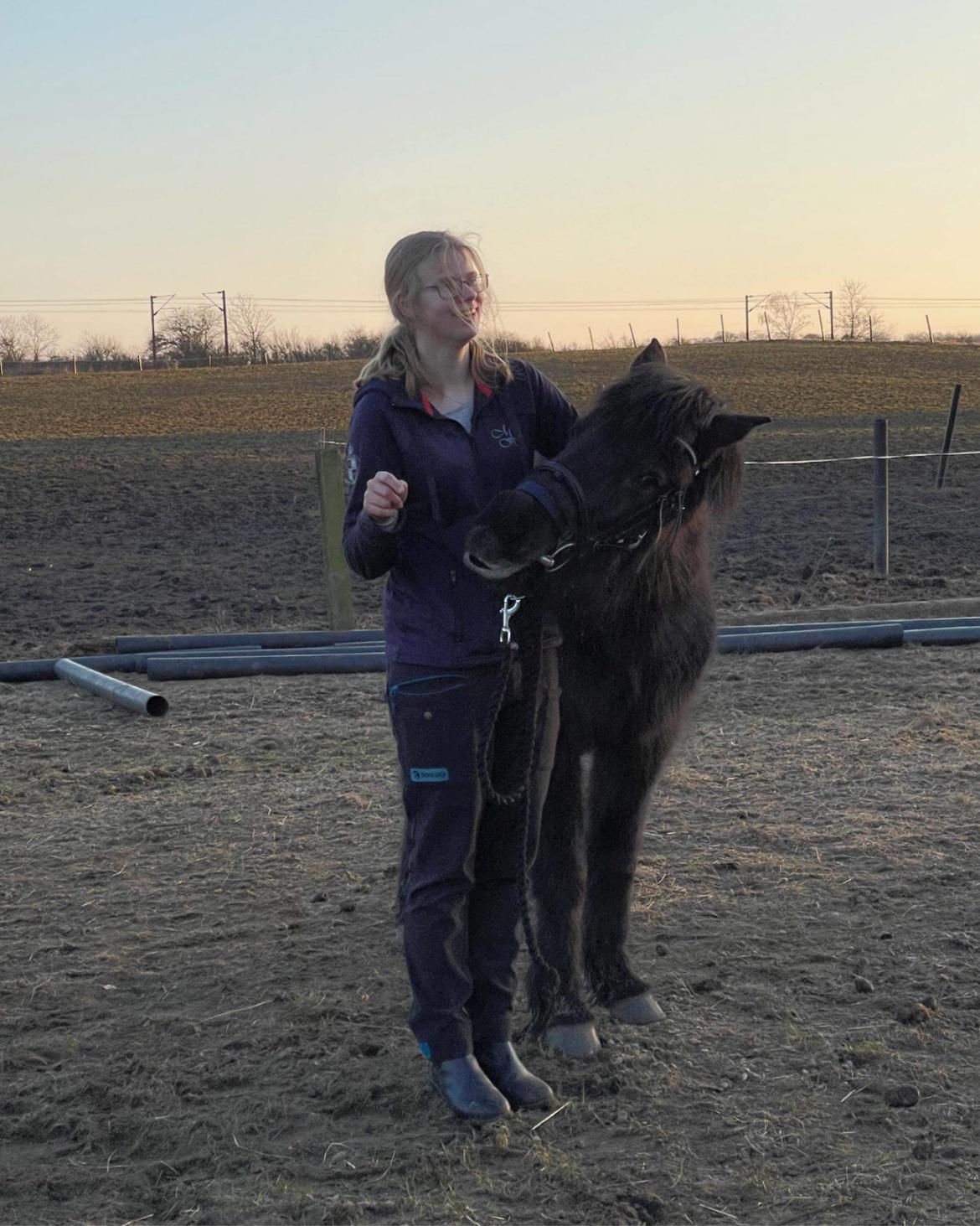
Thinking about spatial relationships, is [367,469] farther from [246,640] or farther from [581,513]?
[246,640]

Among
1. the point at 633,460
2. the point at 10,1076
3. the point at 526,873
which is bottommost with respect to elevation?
the point at 10,1076

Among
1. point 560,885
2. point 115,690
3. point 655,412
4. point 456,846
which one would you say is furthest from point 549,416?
point 115,690

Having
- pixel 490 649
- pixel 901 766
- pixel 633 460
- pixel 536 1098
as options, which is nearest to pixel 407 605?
pixel 490 649

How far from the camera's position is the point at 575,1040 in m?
3.05

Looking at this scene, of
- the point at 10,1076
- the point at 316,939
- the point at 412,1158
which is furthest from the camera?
the point at 316,939

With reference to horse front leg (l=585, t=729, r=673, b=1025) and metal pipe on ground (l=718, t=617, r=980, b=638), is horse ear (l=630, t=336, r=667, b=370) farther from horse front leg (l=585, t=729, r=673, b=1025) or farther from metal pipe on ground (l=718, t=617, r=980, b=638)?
metal pipe on ground (l=718, t=617, r=980, b=638)

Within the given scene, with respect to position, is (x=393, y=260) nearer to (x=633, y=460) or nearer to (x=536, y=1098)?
(x=633, y=460)

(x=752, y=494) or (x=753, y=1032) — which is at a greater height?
(x=752, y=494)

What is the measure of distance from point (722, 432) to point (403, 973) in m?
1.70

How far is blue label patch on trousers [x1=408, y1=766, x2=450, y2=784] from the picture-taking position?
2746mm

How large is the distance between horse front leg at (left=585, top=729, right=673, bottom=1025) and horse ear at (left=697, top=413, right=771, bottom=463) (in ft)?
2.56

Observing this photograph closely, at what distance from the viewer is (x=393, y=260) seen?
109 inches

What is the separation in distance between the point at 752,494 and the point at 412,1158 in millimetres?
12946

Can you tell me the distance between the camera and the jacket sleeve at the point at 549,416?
Result: 9.70 feet
